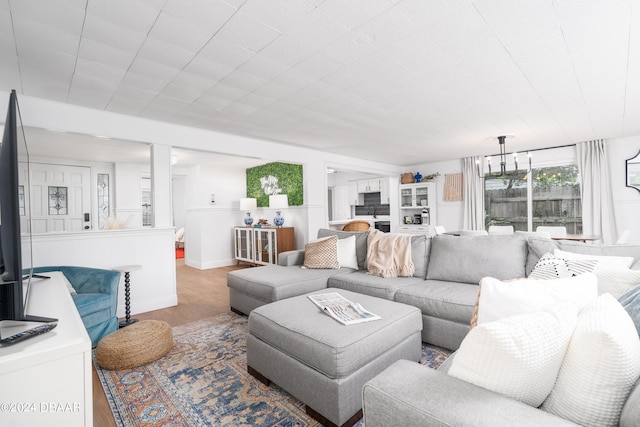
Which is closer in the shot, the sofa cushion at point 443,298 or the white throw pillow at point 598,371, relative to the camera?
the white throw pillow at point 598,371

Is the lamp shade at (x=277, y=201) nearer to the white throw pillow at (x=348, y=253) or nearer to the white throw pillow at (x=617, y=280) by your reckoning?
the white throw pillow at (x=348, y=253)

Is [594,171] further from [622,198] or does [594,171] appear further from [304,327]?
[304,327]

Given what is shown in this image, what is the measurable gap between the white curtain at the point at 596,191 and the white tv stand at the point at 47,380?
6.79m

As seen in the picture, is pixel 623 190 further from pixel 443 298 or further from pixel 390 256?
pixel 443 298

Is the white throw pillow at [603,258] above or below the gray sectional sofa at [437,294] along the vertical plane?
above

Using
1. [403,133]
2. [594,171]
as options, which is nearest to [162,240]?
[403,133]

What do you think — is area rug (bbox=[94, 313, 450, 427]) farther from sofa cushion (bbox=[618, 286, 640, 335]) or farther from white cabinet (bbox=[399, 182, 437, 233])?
white cabinet (bbox=[399, 182, 437, 233])

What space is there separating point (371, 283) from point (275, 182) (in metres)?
4.21

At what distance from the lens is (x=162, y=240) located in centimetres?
378

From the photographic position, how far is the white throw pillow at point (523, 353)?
838mm

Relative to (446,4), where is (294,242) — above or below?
below

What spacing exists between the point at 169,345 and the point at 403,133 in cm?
389

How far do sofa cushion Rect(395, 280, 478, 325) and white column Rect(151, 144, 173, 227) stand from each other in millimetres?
2888

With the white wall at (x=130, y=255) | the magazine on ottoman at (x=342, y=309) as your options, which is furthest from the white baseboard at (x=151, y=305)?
the magazine on ottoman at (x=342, y=309)
